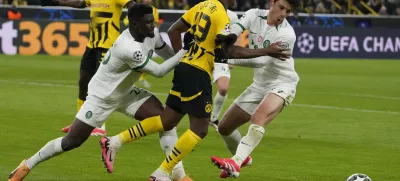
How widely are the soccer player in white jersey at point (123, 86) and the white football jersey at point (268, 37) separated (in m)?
0.98

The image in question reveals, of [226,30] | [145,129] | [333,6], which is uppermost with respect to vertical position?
[226,30]

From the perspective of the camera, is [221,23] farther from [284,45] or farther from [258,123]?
[258,123]

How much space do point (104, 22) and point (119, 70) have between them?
185 inches

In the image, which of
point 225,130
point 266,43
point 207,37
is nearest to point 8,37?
point 225,130

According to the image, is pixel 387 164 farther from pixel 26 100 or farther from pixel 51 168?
pixel 26 100

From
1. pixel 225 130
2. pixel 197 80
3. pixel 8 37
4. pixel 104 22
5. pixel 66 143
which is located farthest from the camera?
pixel 8 37

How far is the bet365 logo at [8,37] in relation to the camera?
2925 centimetres

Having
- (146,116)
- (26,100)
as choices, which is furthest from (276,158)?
(26,100)

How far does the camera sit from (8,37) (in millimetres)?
29625

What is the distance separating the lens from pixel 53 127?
1490 cm

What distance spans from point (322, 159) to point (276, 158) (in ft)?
1.92

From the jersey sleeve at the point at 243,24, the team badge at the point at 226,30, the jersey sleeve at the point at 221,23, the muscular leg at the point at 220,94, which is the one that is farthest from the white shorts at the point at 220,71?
the team badge at the point at 226,30

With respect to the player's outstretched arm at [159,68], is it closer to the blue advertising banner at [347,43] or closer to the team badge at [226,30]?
the team badge at [226,30]

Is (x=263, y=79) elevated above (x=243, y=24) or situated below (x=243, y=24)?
below
